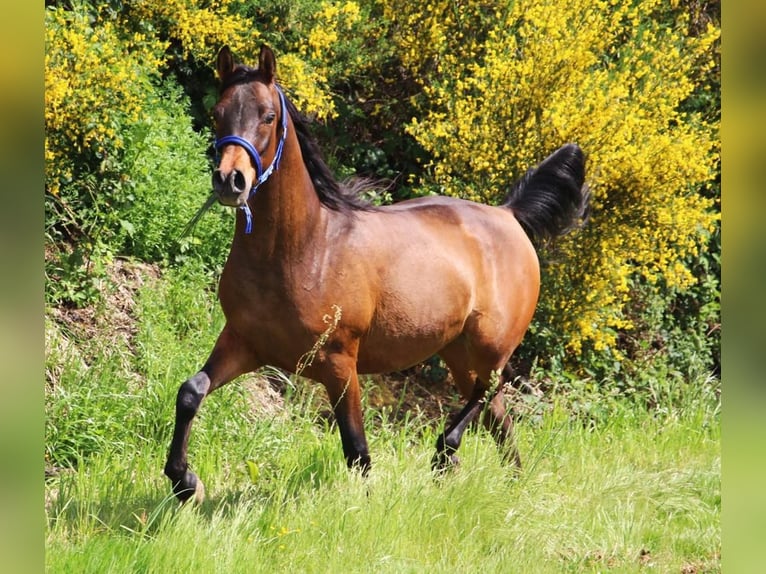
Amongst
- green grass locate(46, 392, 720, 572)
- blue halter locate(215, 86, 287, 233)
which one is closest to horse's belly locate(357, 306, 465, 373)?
green grass locate(46, 392, 720, 572)

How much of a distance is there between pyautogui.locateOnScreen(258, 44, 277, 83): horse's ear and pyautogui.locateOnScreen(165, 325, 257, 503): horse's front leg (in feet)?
4.01

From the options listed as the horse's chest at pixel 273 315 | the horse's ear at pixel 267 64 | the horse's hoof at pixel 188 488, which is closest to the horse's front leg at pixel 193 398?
the horse's hoof at pixel 188 488

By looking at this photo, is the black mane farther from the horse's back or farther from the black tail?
the black tail

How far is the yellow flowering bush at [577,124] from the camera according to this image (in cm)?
733

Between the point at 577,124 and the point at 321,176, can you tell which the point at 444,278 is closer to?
the point at 321,176

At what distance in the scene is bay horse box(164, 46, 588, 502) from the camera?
14.3ft

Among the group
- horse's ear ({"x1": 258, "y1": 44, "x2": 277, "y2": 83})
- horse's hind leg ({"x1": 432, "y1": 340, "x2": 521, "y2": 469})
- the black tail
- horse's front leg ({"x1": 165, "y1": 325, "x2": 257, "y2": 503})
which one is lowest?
horse's hind leg ({"x1": 432, "y1": 340, "x2": 521, "y2": 469})

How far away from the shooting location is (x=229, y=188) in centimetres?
399

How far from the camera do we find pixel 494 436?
5.84 m

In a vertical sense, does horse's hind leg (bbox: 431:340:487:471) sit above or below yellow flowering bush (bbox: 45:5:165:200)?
below

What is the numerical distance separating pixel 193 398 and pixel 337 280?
907 millimetres

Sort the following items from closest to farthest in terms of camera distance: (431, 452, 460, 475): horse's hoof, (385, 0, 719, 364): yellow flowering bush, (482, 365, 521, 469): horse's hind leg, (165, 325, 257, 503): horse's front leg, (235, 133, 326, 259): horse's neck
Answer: (165, 325, 257, 503): horse's front leg → (235, 133, 326, 259): horse's neck → (431, 452, 460, 475): horse's hoof → (482, 365, 521, 469): horse's hind leg → (385, 0, 719, 364): yellow flowering bush

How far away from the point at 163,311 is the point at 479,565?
11.1 feet
